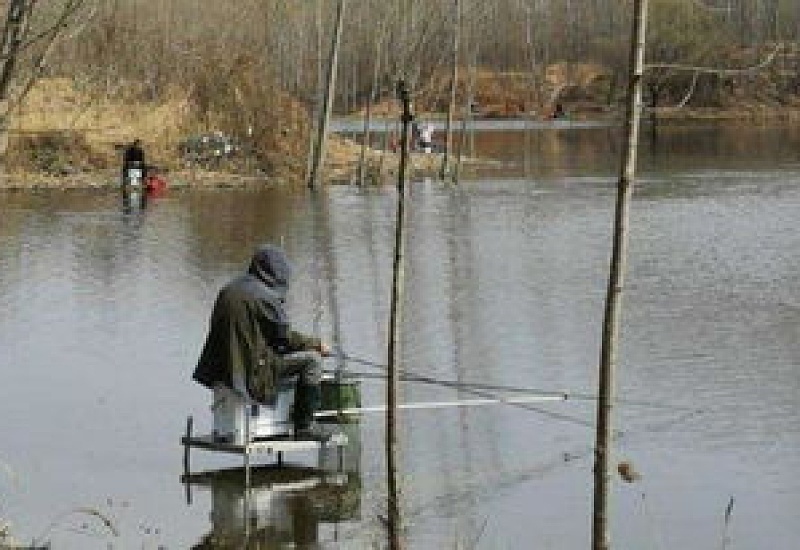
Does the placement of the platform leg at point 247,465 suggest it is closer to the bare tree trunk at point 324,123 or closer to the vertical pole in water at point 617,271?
the vertical pole in water at point 617,271

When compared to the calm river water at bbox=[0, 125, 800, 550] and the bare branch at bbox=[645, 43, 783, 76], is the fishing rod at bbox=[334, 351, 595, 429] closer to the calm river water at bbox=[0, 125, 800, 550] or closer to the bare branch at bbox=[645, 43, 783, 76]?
the calm river water at bbox=[0, 125, 800, 550]

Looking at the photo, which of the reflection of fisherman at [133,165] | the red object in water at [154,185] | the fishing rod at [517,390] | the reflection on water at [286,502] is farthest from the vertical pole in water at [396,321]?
the reflection of fisherman at [133,165]

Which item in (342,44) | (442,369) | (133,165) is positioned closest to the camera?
(442,369)

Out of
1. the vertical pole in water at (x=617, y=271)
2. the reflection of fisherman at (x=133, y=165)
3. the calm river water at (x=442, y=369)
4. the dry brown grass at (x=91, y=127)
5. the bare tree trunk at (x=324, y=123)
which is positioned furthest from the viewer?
the dry brown grass at (x=91, y=127)

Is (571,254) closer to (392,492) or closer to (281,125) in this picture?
(392,492)

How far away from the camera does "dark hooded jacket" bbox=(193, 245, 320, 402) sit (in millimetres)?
12305

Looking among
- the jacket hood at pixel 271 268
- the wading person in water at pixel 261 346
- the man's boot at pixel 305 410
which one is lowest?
the man's boot at pixel 305 410

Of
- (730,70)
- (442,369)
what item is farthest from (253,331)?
(730,70)

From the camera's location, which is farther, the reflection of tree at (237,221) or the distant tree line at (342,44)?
the distant tree line at (342,44)

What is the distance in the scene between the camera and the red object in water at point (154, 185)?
41.4 m

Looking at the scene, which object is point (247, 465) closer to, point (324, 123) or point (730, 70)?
point (730, 70)

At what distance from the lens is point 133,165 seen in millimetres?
41812

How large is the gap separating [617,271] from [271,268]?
19.1 ft

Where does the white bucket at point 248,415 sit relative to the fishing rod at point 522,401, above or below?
above
